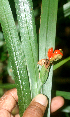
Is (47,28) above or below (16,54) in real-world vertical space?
above

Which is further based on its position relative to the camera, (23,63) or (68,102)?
(68,102)

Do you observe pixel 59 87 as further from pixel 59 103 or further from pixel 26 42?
pixel 26 42

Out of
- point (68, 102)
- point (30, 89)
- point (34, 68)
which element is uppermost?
point (34, 68)

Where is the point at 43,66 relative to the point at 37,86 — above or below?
above

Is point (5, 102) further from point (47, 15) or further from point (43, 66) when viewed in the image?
point (47, 15)

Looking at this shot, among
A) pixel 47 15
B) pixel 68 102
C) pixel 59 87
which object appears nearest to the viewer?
pixel 47 15


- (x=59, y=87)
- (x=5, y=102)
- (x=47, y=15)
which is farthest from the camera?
(x=59, y=87)

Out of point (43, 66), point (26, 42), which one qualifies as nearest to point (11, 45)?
→ point (26, 42)

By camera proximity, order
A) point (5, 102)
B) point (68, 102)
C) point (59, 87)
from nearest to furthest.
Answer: point (5, 102), point (68, 102), point (59, 87)

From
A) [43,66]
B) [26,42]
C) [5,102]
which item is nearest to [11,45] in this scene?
[26,42]
